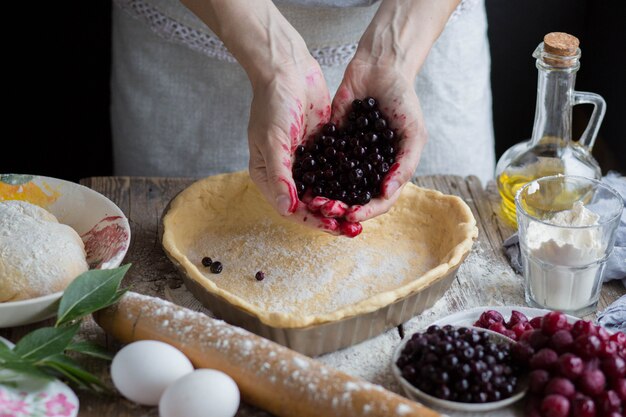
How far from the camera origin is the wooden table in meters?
1.42

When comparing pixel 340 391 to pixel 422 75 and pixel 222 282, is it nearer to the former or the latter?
pixel 222 282

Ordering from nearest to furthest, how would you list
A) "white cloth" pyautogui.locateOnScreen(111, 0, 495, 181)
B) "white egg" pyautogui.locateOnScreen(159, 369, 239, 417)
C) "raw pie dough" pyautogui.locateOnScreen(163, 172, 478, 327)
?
"white egg" pyautogui.locateOnScreen(159, 369, 239, 417) < "raw pie dough" pyautogui.locateOnScreen(163, 172, 478, 327) < "white cloth" pyautogui.locateOnScreen(111, 0, 495, 181)

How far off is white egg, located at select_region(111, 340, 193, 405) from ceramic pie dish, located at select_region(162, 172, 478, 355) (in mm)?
177

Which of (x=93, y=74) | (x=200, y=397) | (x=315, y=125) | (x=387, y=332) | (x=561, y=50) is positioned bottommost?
(x=93, y=74)

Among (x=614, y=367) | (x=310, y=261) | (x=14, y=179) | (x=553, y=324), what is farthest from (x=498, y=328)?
(x=14, y=179)

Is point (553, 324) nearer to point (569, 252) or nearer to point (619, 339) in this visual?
point (619, 339)

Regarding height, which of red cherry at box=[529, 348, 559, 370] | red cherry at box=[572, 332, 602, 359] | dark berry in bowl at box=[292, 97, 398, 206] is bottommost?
red cherry at box=[529, 348, 559, 370]

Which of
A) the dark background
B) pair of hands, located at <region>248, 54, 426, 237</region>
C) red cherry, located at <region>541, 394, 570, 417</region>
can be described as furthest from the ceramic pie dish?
the dark background

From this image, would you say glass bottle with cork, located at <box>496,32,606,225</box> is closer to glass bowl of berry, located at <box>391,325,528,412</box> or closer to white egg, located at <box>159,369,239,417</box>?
glass bowl of berry, located at <box>391,325,528,412</box>

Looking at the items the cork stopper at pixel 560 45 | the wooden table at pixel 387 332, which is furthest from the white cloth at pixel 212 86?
the cork stopper at pixel 560 45

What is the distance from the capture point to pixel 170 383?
4.22ft

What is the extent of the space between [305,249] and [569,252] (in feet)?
1.60

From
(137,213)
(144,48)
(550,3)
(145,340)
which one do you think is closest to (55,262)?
(145,340)

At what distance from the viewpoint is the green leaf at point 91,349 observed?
136 centimetres
